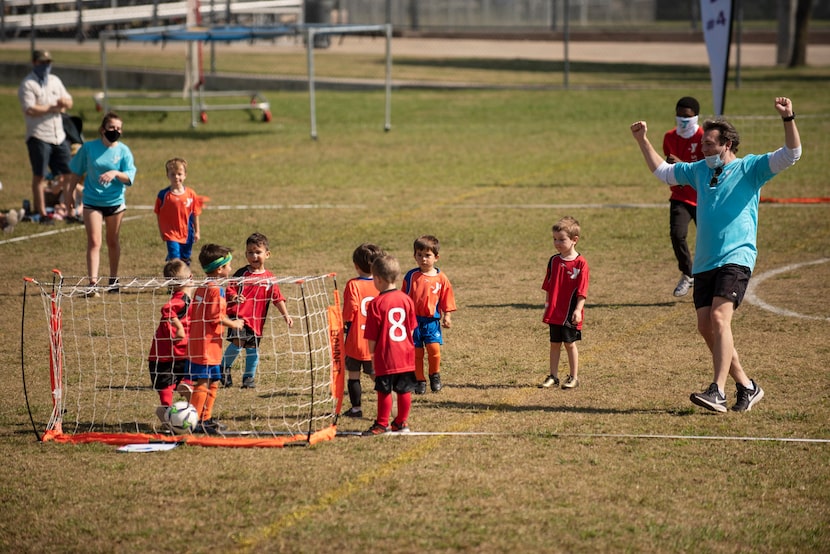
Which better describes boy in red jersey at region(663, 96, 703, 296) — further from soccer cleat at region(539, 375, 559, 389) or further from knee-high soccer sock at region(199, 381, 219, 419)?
knee-high soccer sock at region(199, 381, 219, 419)

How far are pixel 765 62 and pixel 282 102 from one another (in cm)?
2430

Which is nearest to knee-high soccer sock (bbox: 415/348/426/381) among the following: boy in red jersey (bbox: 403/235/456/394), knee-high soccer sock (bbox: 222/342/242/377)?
boy in red jersey (bbox: 403/235/456/394)

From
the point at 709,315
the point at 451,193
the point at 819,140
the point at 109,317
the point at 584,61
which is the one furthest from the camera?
the point at 584,61

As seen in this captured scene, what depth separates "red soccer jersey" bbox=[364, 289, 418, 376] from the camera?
26.1 feet

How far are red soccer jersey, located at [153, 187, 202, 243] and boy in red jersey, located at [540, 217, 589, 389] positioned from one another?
15.9ft

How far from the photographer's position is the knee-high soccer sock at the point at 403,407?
8.08m

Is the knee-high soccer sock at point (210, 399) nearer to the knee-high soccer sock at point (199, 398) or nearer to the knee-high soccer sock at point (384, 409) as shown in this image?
the knee-high soccer sock at point (199, 398)

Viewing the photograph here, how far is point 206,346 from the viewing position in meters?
8.31

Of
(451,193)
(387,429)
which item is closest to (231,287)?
(387,429)

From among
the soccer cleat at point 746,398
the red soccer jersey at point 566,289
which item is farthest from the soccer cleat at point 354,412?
the soccer cleat at point 746,398

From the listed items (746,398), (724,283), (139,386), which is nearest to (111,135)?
(139,386)

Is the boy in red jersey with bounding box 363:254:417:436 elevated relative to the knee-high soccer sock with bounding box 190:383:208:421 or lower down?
elevated

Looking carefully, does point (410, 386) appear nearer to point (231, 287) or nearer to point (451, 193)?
point (231, 287)

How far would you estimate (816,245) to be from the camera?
15.4m
